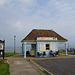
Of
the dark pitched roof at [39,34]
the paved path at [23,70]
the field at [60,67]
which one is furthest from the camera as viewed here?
the dark pitched roof at [39,34]

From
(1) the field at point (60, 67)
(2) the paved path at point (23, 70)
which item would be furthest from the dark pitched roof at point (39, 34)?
(2) the paved path at point (23, 70)

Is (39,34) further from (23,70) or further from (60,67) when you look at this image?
(23,70)

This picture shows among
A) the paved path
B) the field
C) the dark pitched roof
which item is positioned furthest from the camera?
the dark pitched roof

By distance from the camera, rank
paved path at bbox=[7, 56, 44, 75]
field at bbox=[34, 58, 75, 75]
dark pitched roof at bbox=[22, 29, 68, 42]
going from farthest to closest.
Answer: dark pitched roof at bbox=[22, 29, 68, 42] < field at bbox=[34, 58, 75, 75] < paved path at bbox=[7, 56, 44, 75]

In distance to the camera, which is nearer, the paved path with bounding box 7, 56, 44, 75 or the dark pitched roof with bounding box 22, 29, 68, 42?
the paved path with bounding box 7, 56, 44, 75

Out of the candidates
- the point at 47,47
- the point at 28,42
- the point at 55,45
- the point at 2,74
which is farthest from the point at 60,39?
the point at 2,74

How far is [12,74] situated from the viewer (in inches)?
291

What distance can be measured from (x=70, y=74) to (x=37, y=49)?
11510 mm

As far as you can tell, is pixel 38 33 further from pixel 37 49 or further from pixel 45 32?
pixel 37 49

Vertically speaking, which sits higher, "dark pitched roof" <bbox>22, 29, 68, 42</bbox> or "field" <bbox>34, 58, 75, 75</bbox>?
"dark pitched roof" <bbox>22, 29, 68, 42</bbox>

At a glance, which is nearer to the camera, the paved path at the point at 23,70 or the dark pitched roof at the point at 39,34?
the paved path at the point at 23,70

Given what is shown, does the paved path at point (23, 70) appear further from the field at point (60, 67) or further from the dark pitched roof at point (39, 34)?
the dark pitched roof at point (39, 34)

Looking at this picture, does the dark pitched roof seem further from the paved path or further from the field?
the paved path

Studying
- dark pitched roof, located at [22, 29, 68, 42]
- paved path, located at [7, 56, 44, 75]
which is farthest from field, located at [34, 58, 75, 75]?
dark pitched roof, located at [22, 29, 68, 42]
